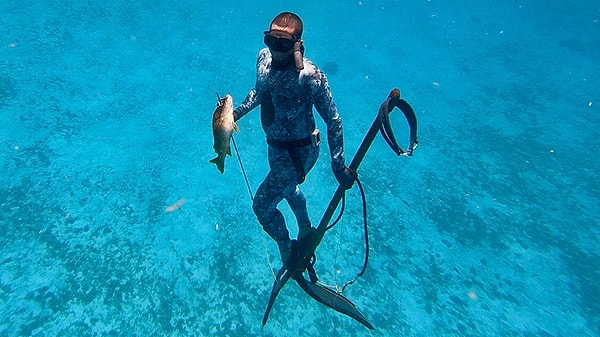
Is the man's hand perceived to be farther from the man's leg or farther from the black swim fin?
the black swim fin

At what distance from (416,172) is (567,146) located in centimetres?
418

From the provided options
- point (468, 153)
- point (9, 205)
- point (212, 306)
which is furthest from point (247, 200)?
point (468, 153)

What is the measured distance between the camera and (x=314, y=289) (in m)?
3.87

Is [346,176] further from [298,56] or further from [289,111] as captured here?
[298,56]

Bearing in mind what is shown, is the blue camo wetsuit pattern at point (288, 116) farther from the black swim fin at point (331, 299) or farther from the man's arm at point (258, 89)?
the black swim fin at point (331, 299)

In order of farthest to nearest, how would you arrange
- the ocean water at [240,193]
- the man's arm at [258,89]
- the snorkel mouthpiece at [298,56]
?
the ocean water at [240,193], the man's arm at [258,89], the snorkel mouthpiece at [298,56]

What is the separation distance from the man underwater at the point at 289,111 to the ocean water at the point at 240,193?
1.80 metres

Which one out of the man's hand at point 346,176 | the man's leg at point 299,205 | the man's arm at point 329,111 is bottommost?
the man's leg at point 299,205

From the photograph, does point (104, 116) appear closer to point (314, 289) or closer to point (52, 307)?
point (52, 307)

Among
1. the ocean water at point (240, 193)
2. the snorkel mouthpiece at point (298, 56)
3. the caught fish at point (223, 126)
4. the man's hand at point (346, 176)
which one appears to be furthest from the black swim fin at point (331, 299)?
the snorkel mouthpiece at point (298, 56)

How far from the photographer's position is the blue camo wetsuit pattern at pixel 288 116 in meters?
2.73

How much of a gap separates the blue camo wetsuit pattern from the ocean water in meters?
1.72

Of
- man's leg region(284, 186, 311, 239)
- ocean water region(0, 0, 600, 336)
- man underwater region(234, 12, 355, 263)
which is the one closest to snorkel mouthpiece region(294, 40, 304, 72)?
man underwater region(234, 12, 355, 263)

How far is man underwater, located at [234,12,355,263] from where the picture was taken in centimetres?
257
